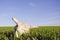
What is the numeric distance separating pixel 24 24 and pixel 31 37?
0.51m

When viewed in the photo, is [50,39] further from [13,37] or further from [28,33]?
[13,37]

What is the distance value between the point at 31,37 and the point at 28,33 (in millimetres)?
324

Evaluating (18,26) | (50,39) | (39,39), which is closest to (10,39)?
(18,26)

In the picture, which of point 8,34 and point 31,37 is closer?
point 31,37

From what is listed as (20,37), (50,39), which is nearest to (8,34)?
(20,37)

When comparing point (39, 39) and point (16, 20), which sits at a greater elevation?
point (16, 20)

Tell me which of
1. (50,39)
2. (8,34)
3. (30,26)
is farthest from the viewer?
(8,34)

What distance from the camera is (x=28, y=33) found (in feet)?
19.1

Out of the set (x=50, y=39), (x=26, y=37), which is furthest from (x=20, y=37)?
(x=50, y=39)

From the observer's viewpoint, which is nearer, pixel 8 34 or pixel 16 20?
pixel 16 20

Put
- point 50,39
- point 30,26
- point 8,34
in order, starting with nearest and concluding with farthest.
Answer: point 50,39, point 30,26, point 8,34

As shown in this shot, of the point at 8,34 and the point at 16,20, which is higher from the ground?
the point at 16,20

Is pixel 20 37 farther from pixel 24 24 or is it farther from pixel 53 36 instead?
pixel 53 36

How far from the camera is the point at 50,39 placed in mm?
5305
